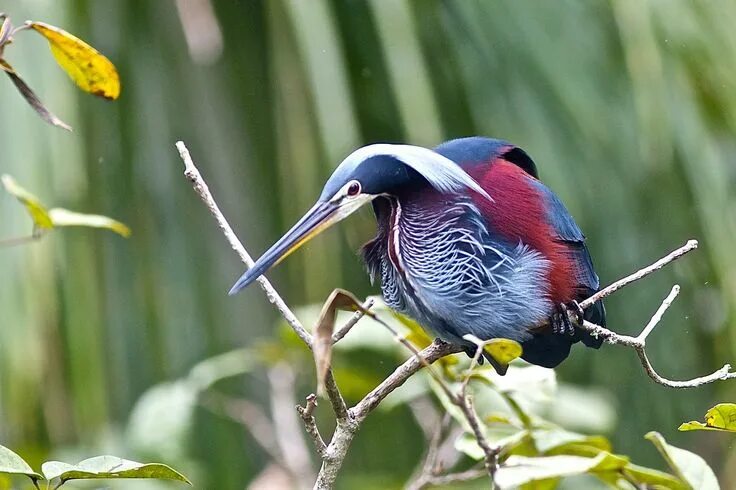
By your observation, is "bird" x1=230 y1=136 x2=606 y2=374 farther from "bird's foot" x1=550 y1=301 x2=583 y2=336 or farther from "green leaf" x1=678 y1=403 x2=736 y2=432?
"green leaf" x1=678 y1=403 x2=736 y2=432

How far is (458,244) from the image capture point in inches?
32.7

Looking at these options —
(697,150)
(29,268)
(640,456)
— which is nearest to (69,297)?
(29,268)

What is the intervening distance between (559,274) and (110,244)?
Answer: 1.08 metres

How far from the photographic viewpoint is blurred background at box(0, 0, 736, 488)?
1470 millimetres

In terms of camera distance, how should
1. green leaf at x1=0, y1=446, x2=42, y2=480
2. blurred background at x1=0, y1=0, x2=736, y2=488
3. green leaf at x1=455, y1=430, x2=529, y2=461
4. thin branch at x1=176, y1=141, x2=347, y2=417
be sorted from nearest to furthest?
1. green leaf at x1=0, y1=446, x2=42, y2=480
2. thin branch at x1=176, y1=141, x2=347, y2=417
3. green leaf at x1=455, y1=430, x2=529, y2=461
4. blurred background at x1=0, y1=0, x2=736, y2=488

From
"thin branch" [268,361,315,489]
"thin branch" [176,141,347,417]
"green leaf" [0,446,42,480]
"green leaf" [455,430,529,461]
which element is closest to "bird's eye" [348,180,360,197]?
"thin branch" [176,141,347,417]

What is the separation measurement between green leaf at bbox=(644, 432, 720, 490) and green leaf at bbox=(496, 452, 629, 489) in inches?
1.9

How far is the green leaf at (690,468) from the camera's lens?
0.73m

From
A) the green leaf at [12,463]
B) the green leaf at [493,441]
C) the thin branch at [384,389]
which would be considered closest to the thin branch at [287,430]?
the green leaf at [493,441]

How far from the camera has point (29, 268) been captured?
144cm

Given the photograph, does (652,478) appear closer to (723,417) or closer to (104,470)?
(723,417)

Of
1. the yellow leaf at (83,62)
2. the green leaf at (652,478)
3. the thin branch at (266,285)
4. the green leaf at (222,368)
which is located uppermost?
the yellow leaf at (83,62)

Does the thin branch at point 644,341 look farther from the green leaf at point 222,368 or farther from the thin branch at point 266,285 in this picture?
the green leaf at point 222,368

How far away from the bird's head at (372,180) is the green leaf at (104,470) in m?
0.23
